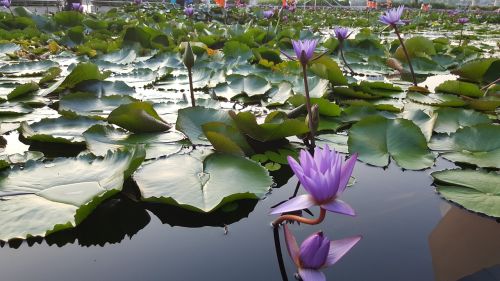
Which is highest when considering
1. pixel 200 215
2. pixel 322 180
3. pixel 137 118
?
pixel 322 180

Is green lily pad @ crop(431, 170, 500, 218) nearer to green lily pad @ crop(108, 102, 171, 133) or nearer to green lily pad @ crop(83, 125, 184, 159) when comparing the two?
green lily pad @ crop(83, 125, 184, 159)

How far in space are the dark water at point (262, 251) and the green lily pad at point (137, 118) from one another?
0.48m

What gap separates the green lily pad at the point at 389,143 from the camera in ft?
4.32

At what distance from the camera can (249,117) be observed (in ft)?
4.29

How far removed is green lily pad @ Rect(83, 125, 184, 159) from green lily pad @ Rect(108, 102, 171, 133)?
22mm

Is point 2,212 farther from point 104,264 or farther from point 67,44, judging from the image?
point 67,44

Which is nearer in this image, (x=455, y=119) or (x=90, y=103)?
(x=455, y=119)

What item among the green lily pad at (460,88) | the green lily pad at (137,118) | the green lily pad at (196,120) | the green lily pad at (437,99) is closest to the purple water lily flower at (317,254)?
the green lily pad at (196,120)

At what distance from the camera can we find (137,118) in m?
1.41

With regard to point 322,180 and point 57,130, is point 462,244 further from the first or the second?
point 57,130

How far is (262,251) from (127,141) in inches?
28.4

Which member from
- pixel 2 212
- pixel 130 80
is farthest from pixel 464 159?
pixel 130 80

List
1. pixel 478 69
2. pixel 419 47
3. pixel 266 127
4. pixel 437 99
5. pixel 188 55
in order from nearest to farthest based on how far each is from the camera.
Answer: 1. pixel 266 127
2. pixel 188 55
3. pixel 437 99
4. pixel 478 69
5. pixel 419 47

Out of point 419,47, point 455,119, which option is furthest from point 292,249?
point 419,47
